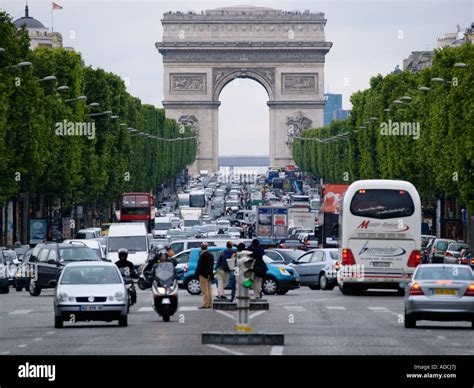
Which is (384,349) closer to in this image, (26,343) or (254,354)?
(254,354)

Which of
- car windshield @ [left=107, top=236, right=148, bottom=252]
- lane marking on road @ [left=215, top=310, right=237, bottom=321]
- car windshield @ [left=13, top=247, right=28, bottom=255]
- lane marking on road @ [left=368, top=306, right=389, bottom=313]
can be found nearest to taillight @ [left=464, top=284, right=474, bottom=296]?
lane marking on road @ [left=215, top=310, right=237, bottom=321]

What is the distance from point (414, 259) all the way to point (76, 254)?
11482 millimetres

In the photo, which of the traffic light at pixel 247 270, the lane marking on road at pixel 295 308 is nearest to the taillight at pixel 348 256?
the lane marking on road at pixel 295 308

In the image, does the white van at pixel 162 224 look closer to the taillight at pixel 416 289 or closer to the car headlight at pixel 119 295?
the car headlight at pixel 119 295

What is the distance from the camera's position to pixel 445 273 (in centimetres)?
3600

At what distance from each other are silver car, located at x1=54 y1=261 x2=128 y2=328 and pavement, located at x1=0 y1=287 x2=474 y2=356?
283mm

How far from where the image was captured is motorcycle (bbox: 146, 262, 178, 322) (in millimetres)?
39031

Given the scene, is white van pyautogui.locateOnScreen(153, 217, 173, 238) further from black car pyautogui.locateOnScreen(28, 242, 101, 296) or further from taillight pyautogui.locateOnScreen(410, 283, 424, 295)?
taillight pyautogui.locateOnScreen(410, 283, 424, 295)

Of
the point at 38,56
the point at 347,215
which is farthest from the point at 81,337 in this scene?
the point at 38,56

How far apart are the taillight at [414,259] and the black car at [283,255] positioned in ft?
38.3

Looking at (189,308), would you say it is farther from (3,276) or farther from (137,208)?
(137,208)

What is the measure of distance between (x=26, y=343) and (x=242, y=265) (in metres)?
4.28

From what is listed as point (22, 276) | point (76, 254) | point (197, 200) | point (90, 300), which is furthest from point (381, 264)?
point (197, 200)

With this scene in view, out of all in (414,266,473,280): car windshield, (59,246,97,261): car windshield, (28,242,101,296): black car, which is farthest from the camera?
(59,246,97,261): car windshield
